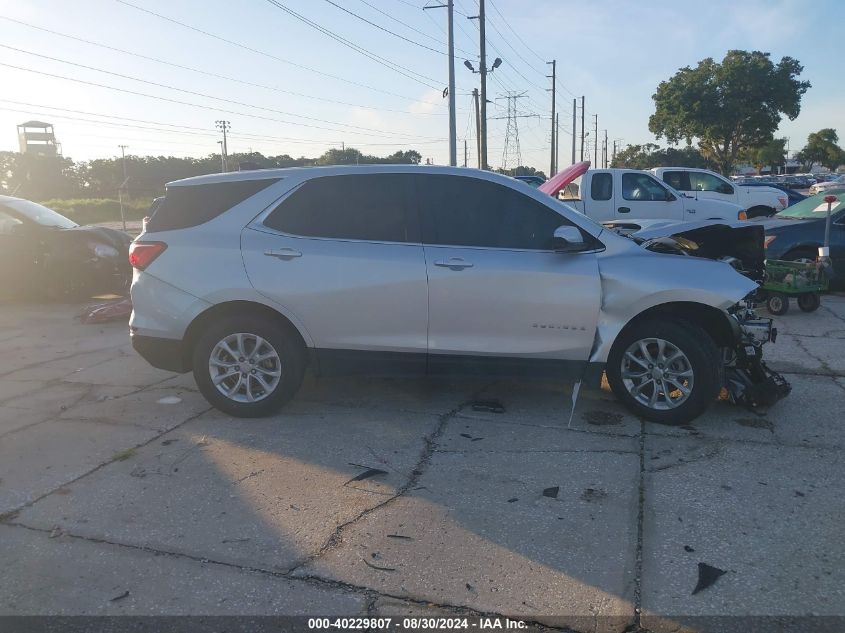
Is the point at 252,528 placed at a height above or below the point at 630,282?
below

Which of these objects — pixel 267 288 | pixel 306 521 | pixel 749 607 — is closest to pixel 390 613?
pixel 306 521

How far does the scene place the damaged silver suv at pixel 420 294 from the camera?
15.7 ft

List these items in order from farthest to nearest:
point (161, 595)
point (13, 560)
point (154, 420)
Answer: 1. point (154, 420)
2. point (13, 560)
3. point (161, 595)

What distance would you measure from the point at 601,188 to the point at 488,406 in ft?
31.4

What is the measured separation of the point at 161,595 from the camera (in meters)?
2.98

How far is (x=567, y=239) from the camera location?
4637 mm

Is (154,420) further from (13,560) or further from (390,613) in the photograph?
(390,613)

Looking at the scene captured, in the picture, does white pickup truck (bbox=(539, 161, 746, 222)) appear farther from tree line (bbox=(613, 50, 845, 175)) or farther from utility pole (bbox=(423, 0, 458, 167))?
tree line (bbox=(613, 50, 845, 175))

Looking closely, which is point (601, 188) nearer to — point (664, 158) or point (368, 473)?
point (368, 473)

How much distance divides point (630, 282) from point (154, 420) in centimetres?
376

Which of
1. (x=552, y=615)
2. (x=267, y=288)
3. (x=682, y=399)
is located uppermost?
(x=267, y=288)

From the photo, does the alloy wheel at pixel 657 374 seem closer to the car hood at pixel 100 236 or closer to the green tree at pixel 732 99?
the car hood at pixel 100 236

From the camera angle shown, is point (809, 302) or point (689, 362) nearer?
point (689, 362)

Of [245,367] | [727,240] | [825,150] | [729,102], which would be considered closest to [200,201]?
[245,367]
